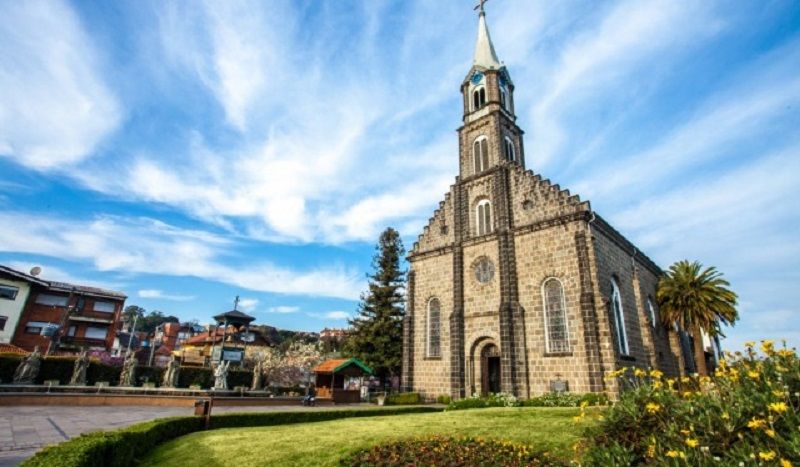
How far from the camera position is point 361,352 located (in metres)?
38.6

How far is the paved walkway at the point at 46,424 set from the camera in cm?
1008

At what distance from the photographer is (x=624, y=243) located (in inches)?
1096

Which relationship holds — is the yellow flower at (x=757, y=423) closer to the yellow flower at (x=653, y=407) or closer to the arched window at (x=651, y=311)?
the yellow flower at (x=653, y=407)

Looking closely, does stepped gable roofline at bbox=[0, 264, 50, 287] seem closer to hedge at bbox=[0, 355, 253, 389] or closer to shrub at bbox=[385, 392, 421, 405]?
hedge at bbox=[0, 355, 253, 389]

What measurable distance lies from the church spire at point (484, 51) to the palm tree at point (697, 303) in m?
21.8

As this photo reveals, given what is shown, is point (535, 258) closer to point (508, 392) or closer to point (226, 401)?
point (508, 392)

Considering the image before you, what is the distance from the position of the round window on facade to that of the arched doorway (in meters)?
4.39

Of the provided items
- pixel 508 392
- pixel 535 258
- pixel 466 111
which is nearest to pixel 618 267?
pixel 535 258

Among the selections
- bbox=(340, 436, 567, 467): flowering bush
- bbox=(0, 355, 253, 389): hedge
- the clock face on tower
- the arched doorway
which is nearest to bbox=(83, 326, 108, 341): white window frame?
bbox=(0, 355, 253, 389): hedge

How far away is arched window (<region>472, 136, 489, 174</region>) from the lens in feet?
101

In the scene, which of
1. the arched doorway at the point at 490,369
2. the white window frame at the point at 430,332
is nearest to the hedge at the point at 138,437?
the arched doorway at the point at 490,369

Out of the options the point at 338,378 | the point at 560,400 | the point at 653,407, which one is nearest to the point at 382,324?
the point at 338,378

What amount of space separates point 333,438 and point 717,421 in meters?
10.0

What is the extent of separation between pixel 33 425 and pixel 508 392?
21041 mm
